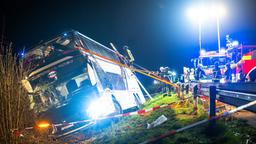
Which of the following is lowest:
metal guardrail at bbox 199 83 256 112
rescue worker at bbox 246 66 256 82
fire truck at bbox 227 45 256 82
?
metal guardrail at bbox 199 83 256 112

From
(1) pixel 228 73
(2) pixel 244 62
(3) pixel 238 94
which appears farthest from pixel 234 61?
(3) pixel 238 94

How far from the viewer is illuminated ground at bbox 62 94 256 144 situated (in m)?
4.46

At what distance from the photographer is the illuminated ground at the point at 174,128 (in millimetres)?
4464

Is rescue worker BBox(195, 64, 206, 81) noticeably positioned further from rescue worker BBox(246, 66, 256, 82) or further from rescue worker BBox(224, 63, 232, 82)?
rescue worker BBox(246, 66, 256, 82)

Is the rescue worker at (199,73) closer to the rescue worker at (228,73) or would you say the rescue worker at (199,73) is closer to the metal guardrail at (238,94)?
the rescue worker at (228,73)

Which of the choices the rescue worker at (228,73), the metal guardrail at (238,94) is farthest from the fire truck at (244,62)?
the metal guardrail at (238,94)

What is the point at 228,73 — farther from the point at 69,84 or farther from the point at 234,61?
the point at 69,84

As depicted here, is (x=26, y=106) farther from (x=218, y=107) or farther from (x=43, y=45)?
(x=218, y=107)

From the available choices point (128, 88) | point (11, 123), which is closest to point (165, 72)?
point (128, 88)

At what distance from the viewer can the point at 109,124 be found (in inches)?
305

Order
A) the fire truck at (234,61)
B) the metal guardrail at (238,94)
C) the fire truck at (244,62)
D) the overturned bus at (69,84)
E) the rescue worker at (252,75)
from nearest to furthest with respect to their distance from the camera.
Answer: the metal guardrail at (238,94) → the overturned bus at (69,84) → the rescue worker at (252,75) → the fire truck at (244,62) → the fire truck at (234,61)

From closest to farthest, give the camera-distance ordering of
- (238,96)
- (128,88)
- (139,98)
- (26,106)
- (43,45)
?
1. (238,96)
2. (26,106)
3. (43,45)
4. (128,88)
5. (139,98)

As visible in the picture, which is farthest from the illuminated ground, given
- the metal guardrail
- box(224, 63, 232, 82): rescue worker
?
box(224, 63, 232, 82): rescue worker

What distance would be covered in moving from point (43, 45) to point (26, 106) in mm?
3172
